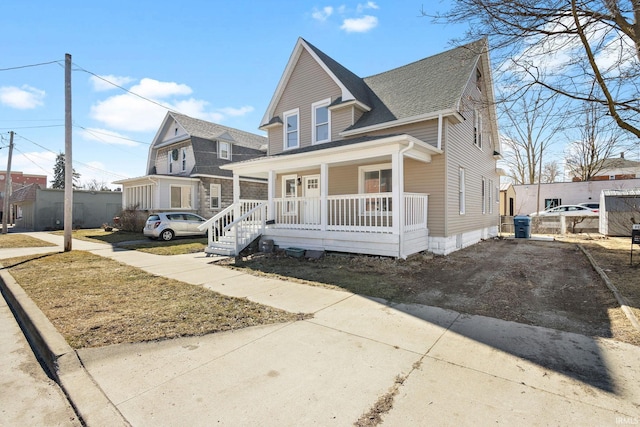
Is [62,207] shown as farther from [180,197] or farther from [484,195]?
[484,195]

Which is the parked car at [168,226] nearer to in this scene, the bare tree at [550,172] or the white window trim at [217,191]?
the white window trim at [217,191]

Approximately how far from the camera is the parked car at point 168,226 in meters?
15.1

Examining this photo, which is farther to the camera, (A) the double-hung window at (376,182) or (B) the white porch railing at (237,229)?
(A) the double-hung window at (376,182)

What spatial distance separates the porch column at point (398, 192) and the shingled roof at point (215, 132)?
16.8 meters

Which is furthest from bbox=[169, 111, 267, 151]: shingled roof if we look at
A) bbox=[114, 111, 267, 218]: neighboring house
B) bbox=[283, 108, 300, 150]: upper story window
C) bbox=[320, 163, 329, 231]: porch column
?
bbox=[320, 163, 329, 231]: porch column

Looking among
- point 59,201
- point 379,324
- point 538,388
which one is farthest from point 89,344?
point 59,201

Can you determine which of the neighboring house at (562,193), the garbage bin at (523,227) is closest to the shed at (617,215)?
the garbage bin at (523,227)

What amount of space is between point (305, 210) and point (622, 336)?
26.7ft

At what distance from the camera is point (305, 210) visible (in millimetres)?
10516

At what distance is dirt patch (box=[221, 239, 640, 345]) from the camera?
4414 millimetres

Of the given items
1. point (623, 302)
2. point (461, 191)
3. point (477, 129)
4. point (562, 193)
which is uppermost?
point (477, 129)

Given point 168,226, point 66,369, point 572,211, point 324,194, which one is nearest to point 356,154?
point 324,194

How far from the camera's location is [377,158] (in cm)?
948

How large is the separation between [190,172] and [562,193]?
31766 millimetres
